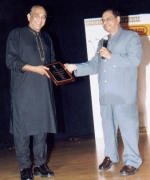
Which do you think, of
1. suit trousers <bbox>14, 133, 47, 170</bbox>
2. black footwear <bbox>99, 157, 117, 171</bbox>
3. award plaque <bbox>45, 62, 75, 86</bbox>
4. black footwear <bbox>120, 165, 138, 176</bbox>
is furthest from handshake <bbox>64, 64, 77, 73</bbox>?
black footwear <bbox>120, 165, 138, 176</bbox>

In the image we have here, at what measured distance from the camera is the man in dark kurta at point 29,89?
309 cm

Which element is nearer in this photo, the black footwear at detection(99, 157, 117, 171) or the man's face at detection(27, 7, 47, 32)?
the man's face at detection(27, 7, 47, 32)

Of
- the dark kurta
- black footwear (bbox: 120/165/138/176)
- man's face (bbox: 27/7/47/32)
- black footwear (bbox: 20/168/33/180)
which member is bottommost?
black footwear (bbox: 120/165/138/176)

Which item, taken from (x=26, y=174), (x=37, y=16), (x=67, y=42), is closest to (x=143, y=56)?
(x=67, y=42)

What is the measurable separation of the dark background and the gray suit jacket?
5.75 ft

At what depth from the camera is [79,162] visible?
12.2 ft

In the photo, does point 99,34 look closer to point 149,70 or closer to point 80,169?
point 149,70

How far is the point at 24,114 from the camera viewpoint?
3119 mm

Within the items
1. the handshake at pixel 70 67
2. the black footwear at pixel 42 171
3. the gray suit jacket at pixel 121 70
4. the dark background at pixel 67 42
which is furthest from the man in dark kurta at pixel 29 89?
the dark background at pixel 67 42

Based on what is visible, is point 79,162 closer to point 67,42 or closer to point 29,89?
point 29,89

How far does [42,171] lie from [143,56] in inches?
95.8

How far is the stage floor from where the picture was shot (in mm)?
3186

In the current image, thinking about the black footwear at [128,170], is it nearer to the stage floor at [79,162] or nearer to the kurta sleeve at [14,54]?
the stage floor at [79,162]

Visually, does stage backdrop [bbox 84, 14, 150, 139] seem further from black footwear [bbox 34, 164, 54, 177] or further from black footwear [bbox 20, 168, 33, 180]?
black footwear [bbox 20, 168, 33, 180]
